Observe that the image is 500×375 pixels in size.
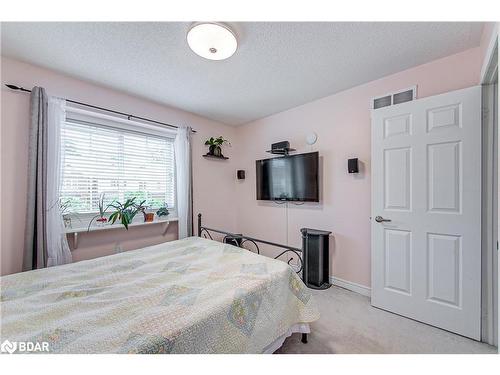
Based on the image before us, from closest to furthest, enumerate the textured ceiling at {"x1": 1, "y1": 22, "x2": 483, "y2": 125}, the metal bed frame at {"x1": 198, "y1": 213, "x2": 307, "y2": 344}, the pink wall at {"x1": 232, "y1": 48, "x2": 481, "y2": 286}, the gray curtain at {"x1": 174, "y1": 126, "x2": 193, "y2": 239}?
the textured ceiling at {"x1": 1, "y1": 22, "x2": 483, "y2": 125}, the metal bed frame at {"x1": 198, "y1": 213, "x2": 307, "y2": 344}, the pink wall at {"x1": 232, "y1": 48, "x2": 481, "y2": 286}, the gray curtain at {"x1": 174, "y1": 126, "x2": 193, "y2": 239}

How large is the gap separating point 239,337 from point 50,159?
7.46 feet

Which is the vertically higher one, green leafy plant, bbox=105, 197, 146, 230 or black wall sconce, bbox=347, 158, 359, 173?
black wall sconce, bbox=347, 158, 359, 173

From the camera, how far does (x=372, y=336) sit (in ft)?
5.53

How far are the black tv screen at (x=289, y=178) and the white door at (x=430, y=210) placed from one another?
2.35 ft

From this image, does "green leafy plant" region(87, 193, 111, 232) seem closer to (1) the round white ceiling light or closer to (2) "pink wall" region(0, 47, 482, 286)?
(2) "pink wall" region(0, 47, 482, 286)

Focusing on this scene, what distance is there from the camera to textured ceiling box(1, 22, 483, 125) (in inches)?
59.6

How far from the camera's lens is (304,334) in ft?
5.35

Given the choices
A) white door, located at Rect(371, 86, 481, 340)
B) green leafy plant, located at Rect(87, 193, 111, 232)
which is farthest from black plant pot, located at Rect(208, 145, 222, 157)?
white door, located at Rect(371, 86, 481, 340)

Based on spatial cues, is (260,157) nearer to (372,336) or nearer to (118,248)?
(118,248)

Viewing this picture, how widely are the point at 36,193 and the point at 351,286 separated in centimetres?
340

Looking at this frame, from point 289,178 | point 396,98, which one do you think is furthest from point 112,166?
point 396,98

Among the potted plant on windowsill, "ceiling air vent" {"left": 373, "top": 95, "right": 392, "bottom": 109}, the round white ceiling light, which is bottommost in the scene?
the potted plant on windowsill

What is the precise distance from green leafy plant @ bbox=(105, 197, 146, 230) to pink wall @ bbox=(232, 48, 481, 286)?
6.34ft
